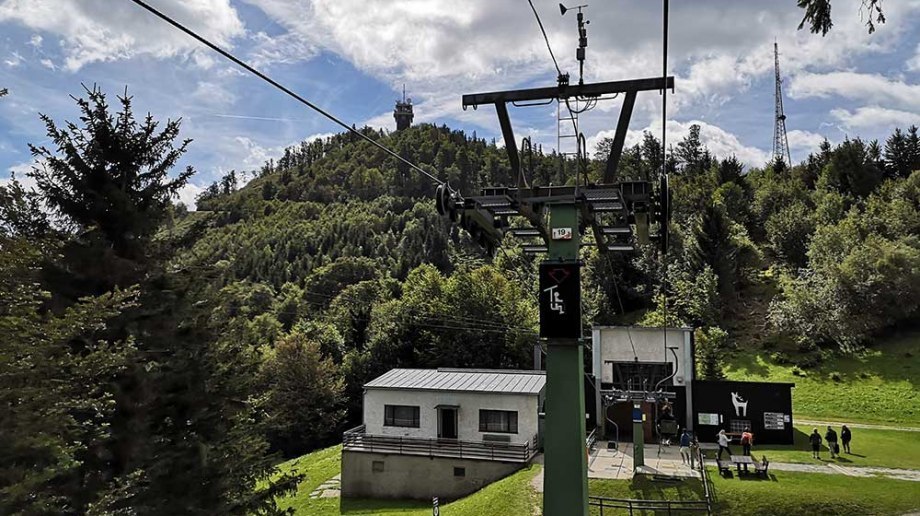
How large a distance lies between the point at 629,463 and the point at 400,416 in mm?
11128

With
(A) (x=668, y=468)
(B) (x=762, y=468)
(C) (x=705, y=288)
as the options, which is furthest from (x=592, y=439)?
(C) (x=705, y=288)

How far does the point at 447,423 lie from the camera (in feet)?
91.6

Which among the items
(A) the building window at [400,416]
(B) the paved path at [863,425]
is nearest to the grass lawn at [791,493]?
(A) the building window at [400,416]

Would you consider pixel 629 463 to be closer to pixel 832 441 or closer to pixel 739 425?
pixel 739 425

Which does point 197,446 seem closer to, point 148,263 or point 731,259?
point 148,263

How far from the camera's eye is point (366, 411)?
93.8 feet

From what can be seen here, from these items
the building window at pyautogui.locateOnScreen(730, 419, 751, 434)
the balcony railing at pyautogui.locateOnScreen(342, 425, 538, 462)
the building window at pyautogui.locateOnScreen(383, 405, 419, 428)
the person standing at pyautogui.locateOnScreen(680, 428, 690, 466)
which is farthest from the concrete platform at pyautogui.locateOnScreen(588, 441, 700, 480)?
the building window at pyautogui.locateOnScreen(383, 405, 419, 428)

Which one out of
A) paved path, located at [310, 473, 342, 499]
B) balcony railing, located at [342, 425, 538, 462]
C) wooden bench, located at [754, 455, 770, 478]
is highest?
wooden bench, located at [754, 455, 770, 478]

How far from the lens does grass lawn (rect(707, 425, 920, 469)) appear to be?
72.4ft

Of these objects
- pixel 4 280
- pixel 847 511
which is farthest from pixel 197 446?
pixel 847 511

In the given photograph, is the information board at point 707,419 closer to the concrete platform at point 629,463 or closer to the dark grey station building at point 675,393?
the dark grey station building at point 675,393

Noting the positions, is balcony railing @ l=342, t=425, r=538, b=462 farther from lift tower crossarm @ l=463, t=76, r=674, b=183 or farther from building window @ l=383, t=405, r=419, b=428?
lift tower crossarm @ l=463, t=76, r=674, b=183

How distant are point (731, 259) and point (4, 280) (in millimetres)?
56311

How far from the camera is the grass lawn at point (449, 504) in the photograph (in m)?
19.8
